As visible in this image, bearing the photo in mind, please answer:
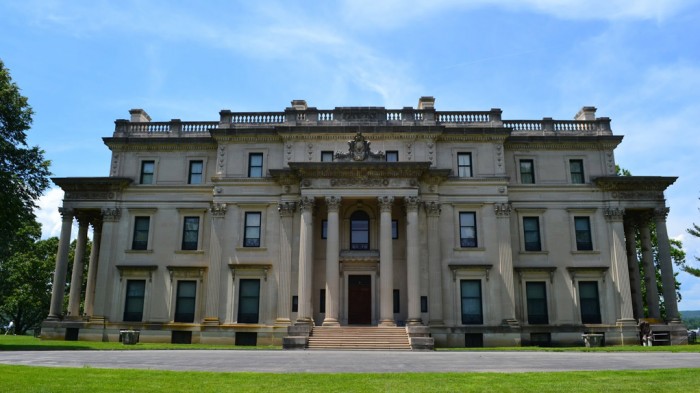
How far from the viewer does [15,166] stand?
98.8 ft

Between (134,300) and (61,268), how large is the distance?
550 cm

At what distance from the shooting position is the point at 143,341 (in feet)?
116

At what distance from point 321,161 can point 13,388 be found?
84.7 ft

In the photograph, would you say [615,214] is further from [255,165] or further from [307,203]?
[255,165]

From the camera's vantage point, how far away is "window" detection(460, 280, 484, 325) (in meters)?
34.7

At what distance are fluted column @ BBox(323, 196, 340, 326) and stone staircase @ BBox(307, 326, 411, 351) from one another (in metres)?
1.05

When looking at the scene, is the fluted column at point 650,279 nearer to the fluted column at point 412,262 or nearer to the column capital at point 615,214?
the column capital at point 615,214

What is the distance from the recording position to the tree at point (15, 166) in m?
28.8

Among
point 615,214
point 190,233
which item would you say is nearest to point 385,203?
point 190,233

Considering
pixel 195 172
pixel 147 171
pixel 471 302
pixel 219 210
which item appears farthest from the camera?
pixel 147 171

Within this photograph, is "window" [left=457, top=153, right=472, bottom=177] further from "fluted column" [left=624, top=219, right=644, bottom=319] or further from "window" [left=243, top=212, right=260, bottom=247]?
"window" [left=243, top=212, right=260, bottom=247]

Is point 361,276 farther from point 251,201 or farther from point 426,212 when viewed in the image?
point 251,201

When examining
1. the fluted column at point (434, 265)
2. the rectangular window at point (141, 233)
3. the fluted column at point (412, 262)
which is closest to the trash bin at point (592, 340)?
the fluted column at point (434, 265)

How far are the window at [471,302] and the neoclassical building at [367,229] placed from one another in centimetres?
9
